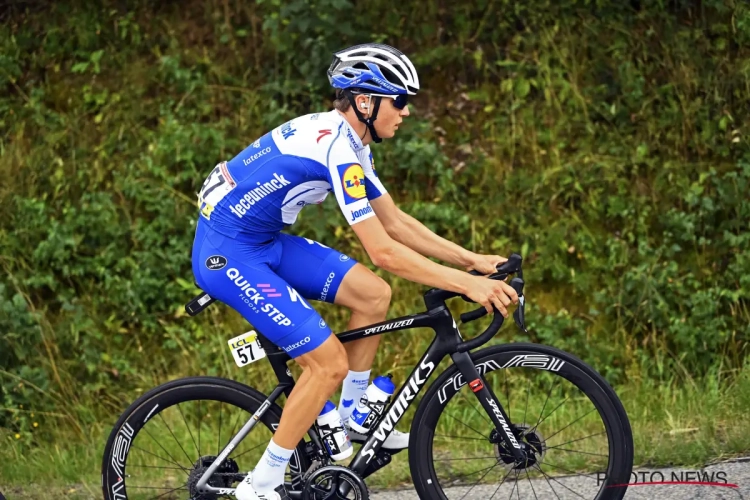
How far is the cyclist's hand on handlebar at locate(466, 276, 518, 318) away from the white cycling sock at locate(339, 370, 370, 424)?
0.67 meters

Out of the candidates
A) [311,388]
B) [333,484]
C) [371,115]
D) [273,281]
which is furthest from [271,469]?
[371,115]

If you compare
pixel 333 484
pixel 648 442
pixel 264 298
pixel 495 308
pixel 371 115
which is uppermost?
pixel 371 115

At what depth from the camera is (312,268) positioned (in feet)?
13.2

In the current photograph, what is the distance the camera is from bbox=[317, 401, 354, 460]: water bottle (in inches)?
158

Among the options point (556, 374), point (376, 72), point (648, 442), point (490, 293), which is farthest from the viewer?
point (648, 442)

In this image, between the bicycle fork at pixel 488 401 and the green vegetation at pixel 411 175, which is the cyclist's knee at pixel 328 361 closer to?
the bicycle fork at pixel 488 401

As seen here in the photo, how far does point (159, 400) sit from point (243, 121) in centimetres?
418

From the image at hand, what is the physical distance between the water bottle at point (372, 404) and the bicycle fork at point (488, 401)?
348 millimetres

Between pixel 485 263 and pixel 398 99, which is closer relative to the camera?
pixel 398 99

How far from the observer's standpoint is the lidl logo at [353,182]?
12.1ft

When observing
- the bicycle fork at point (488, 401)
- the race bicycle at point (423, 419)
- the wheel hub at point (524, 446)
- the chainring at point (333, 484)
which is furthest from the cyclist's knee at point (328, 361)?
the wheel hub at point (524, 446)

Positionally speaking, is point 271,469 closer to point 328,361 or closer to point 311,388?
point 311,388

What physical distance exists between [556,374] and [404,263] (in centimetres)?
80

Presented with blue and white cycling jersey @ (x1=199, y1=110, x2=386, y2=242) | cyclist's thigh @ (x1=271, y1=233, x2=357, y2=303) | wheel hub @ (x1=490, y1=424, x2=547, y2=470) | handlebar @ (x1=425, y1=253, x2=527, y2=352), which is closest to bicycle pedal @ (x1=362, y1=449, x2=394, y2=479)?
wheel hub @ (x1=490, y1=424, x2=547, y2=470)
